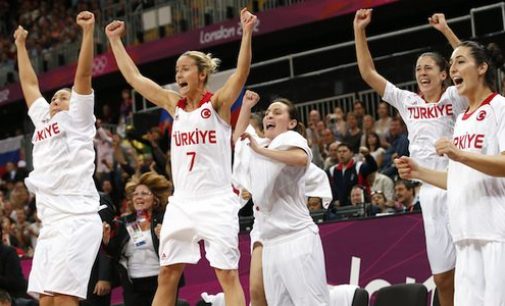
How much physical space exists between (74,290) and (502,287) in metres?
3.38

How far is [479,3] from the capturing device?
61.4 ft

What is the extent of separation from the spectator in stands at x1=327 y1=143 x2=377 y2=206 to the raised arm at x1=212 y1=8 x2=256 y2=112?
5.58 metres

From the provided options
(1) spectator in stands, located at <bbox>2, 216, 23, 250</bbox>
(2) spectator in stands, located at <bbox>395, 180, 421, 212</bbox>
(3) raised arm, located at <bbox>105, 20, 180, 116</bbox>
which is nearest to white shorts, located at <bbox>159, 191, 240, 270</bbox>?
(3) raised arm, located at <bbox>105, 20, 180, 116</bbox>

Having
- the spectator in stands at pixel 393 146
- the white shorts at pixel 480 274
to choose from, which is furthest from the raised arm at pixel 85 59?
the spectator in stands at pixel 393 146

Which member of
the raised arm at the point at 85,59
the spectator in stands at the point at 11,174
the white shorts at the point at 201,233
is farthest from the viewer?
the spectator in stands at the point at 11,174

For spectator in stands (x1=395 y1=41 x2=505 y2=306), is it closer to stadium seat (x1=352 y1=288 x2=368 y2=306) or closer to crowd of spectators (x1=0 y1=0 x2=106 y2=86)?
stadium seat (x1=352 y1=288 x2=368 y2=306)

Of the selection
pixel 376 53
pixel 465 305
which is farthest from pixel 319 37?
pixel 465 305

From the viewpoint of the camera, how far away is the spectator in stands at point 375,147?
13773mm

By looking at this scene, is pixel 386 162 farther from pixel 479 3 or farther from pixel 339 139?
pixel 479 3

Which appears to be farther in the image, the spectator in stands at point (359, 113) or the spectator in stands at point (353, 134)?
the spectator in stands at point (359, 113)

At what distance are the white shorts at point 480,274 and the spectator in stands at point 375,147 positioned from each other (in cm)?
778

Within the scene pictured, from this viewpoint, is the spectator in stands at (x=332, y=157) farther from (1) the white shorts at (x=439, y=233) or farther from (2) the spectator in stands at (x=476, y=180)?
(2) the spectator in stands at (x=476, y=180)

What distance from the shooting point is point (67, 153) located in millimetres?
7766

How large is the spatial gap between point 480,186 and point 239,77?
216 centimetres
